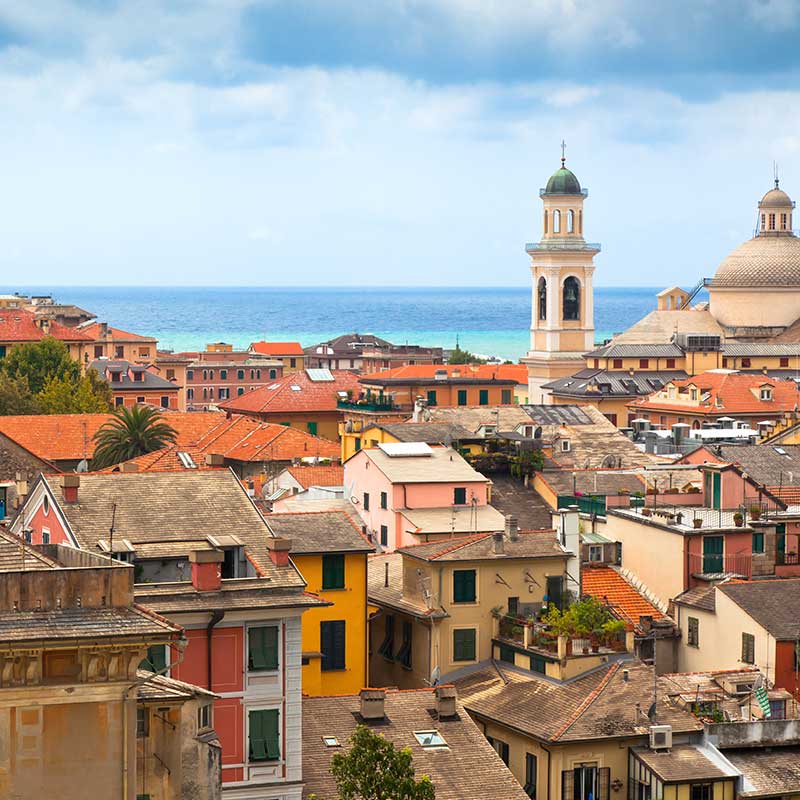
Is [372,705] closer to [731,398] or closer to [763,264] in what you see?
[731,398]

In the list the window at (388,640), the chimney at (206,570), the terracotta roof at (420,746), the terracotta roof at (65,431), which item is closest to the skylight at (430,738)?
the terracotta roof at (420,746)

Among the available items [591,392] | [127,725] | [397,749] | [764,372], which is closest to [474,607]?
[397,749]

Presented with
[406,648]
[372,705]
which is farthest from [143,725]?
A: [406,648]

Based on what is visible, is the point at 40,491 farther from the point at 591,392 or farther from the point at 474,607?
the point at 591,392

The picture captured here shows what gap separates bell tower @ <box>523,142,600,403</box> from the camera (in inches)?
5221

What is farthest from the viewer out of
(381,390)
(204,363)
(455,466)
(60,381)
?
(204,363)

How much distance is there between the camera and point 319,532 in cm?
3969

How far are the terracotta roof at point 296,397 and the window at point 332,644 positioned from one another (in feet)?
165

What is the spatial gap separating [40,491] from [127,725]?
18863mm

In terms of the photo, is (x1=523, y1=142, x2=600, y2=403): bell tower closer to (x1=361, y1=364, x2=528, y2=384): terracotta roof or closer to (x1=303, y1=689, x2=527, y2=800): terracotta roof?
(x1=361, y1=364, x2=528, y2=384): terracotta roof

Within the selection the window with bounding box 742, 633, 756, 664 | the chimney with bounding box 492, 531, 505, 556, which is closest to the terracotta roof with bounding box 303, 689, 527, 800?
the chimney with bounding box 492, 531, 505, 556

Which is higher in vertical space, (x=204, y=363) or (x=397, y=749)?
(x=204, y=363)

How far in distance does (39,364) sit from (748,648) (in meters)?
68.3

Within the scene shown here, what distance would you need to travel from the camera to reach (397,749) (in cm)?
3189
